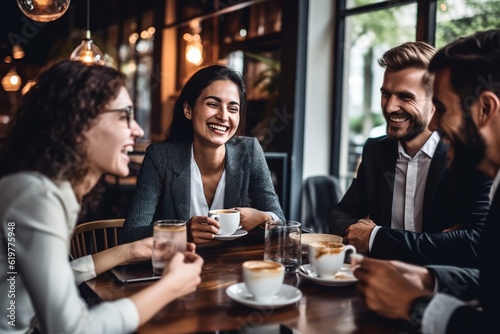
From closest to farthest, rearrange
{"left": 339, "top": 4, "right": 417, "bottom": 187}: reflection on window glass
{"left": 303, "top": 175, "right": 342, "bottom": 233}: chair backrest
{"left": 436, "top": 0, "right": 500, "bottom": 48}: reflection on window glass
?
{"left": 436, "top": 0, "right": 500, "bottom": 48}: reflection on window glass < {"left": 303, "top": 175, "right": 342, "bottom": 233}: chair backrest < {"left": 339, "top": 4, "right": 417, "bottom": 187}: reflection on window glass

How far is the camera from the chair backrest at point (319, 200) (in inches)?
160

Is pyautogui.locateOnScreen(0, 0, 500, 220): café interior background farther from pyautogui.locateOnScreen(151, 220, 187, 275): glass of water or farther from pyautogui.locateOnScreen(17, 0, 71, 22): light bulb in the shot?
pyautogui.locateOnScreen(151, 220, 187, 275): glass of water

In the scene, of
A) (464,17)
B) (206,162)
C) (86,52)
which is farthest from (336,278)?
(86,52)

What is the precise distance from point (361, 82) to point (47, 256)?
3825 mm

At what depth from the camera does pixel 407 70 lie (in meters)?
2.16

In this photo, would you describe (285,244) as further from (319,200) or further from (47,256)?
(319,200)

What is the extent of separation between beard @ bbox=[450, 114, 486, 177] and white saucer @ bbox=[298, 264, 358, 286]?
0.44 meters

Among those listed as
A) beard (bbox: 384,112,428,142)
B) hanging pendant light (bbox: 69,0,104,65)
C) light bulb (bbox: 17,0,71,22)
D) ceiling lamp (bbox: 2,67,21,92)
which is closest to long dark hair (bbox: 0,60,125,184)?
beard (bbox: 384,112,428,142)

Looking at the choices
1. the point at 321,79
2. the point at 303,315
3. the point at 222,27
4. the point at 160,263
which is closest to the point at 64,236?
the point at 160,263

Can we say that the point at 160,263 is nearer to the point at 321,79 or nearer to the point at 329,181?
the point at 329,181

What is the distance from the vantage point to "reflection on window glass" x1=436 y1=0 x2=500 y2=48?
3193 mm

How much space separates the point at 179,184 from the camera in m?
2.26

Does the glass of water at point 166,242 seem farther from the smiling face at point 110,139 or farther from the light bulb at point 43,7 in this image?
the light bulb at point 43,7

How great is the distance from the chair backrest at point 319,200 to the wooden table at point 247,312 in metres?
2.57
